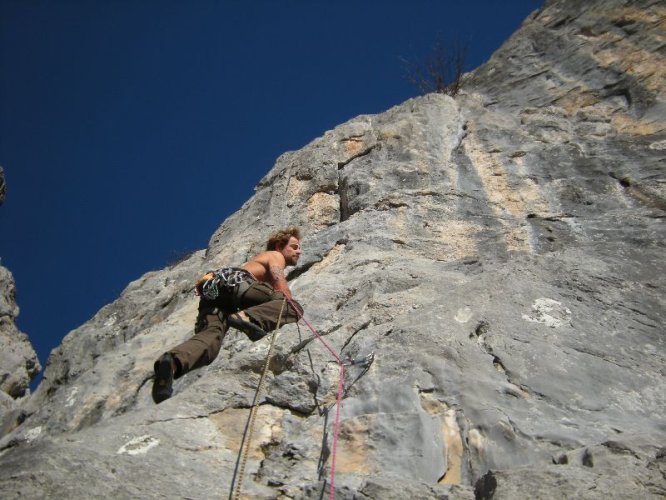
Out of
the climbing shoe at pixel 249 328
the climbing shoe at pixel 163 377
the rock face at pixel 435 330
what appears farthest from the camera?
the climbing shoe at pixel 249 328

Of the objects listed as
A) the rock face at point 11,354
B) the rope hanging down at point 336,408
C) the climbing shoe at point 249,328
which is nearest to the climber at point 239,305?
the climbing shoe at point 249,328

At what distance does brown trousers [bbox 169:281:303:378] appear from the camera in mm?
4656

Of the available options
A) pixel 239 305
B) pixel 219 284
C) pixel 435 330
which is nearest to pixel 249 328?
pixel 239 305

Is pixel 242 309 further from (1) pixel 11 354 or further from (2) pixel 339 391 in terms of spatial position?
(1) pixel 11 354

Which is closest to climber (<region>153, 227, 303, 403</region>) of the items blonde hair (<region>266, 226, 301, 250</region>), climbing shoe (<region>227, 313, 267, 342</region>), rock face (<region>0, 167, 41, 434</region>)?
climbing shoe (<region>227, 313, 267, 342</region>)

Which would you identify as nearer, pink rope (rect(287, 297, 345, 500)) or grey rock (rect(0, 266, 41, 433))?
pink rope (rect(287, 297, 345, 500))

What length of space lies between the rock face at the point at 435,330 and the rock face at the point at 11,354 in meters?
1.64

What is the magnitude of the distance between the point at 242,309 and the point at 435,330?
5.48 ft

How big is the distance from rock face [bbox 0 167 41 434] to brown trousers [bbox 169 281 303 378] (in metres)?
4.55

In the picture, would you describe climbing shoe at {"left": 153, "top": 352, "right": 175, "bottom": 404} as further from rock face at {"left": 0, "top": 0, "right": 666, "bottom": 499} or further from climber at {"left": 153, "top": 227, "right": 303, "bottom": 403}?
climber at {"left": 153, "top": 227, "right": 303, "bottom": 403}

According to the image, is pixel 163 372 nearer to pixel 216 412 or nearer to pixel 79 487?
pixel 216 412

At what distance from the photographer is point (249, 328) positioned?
4.75 m

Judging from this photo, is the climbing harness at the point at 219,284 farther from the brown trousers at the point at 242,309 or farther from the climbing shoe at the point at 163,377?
the climbing shoe at the point at 163,377

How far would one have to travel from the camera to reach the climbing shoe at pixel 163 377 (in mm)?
4023
